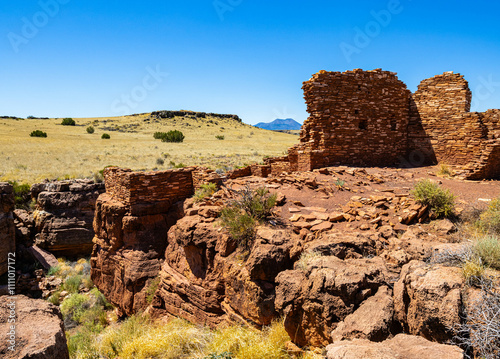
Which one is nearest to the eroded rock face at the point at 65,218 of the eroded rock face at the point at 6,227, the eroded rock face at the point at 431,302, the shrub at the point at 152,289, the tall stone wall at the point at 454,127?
the eroded rock face at the point at 6,227

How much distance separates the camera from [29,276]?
13805mm

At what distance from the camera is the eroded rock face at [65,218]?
15.4 meters

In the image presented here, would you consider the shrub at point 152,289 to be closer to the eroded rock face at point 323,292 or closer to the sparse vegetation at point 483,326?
the eroded rock face at point 323,292

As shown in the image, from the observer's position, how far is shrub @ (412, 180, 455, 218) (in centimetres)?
573

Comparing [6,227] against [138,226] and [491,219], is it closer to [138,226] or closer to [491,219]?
[138,226]

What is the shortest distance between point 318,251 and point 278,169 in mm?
8174

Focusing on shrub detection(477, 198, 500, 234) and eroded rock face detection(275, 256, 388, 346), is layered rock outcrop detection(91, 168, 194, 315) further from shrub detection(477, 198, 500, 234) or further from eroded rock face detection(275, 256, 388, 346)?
shrub detection(477, 198, 500, 234)

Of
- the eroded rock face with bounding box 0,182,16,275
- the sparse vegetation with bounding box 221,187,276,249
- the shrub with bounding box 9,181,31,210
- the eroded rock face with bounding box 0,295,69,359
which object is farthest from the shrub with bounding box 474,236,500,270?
the shrub with bounding box 9,181,31,210

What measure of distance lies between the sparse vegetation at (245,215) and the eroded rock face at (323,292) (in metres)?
1.32

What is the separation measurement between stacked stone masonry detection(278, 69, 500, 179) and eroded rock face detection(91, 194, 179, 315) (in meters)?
5.83

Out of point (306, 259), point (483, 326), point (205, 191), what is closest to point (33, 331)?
point (306, 259)

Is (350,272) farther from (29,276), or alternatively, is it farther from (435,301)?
(29,276)

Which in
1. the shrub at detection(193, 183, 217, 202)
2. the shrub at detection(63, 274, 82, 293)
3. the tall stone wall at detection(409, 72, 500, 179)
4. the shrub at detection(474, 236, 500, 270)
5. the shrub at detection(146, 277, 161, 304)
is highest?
the tall stone wall at detection(409, 72, 500, 179)

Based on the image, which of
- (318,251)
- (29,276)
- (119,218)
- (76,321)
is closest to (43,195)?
(29,276)
